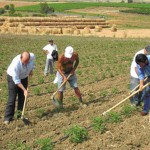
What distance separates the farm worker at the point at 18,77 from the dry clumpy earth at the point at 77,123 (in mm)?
315

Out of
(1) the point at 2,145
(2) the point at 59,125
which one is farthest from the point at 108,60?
(1) the point at 2,145

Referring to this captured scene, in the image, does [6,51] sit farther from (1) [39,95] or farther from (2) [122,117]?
(2) [122,117]

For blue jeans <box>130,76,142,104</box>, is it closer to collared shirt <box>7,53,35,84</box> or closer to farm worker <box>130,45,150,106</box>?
farm worker <box>130,45,150,106</box>

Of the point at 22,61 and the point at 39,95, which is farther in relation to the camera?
the point at 39,95

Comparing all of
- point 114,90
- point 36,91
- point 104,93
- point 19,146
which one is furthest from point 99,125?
point 36,91

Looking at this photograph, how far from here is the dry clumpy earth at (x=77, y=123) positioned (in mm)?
7695

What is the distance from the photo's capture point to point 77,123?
9211 millimetres

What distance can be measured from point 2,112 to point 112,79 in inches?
228

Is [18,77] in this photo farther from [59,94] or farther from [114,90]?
[114,90]

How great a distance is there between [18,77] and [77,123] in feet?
5.48

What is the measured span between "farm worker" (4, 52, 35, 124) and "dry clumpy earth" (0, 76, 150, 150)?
0.31 metres

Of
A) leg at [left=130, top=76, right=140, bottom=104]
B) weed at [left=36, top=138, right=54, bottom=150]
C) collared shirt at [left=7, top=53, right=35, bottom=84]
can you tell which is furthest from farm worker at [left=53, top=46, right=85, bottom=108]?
weed at [left=36, top=138, right=54, bottom=150]

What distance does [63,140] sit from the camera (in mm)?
8008

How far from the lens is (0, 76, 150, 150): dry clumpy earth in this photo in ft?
25.2
